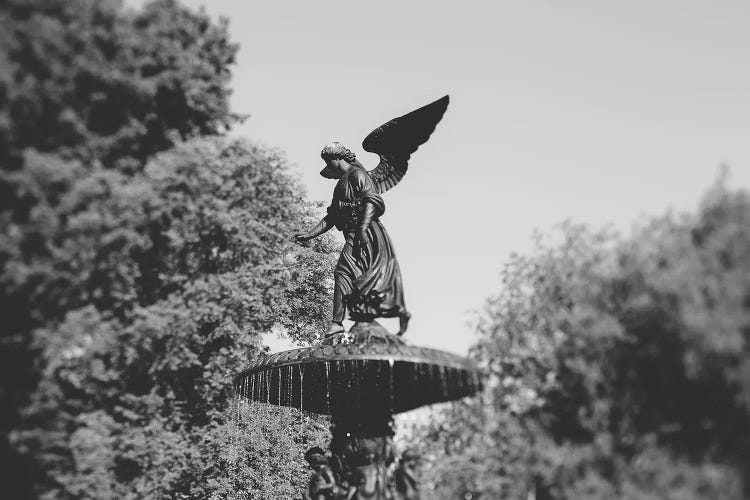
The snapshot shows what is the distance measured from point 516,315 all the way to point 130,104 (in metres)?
6.54

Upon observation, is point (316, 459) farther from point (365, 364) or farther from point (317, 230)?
point (317, 230)

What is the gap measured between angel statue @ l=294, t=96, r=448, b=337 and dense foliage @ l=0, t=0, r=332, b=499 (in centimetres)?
182

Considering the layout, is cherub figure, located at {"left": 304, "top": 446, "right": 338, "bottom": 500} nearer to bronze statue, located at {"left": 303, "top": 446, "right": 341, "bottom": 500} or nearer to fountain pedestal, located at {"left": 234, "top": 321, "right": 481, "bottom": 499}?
bronze statue, located at {"left": 303, "top": 446, "right": 341, "bottom": 500}

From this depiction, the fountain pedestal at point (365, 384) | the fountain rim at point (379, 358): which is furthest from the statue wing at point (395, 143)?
the fountain rim at point (379, 358)

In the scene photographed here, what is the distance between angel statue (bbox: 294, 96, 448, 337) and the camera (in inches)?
441

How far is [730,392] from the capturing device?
7.63 m

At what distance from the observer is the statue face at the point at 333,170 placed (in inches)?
485

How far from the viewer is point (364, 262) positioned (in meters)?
11.7

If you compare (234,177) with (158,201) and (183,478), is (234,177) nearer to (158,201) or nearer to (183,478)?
(158,201)

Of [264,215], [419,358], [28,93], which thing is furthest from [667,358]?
[264,215]

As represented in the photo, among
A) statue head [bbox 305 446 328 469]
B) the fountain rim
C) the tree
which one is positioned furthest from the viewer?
→ statue head [bbox 305 446 328 469]

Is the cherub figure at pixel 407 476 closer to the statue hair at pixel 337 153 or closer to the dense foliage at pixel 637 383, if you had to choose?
the dense foliage at pixel 637 383

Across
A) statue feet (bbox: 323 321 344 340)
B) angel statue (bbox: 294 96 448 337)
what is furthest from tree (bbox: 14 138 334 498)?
statue feet (bbox: 323 321 344 340)

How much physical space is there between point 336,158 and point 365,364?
363 cm
